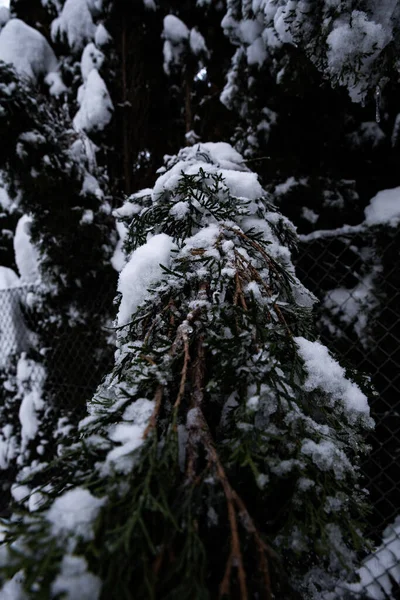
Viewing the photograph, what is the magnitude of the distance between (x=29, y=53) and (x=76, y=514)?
454 cm

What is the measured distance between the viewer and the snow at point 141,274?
2.89 ft

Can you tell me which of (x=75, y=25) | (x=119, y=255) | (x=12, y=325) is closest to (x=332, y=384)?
(x=119, y=255)

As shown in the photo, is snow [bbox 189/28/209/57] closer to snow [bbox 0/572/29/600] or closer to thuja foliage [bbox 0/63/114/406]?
thuja foliage [bbox 0/63/114/406]

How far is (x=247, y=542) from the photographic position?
454mm

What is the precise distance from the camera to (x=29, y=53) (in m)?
3.46

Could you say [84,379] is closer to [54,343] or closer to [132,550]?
[54,343]

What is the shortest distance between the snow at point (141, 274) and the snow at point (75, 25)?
12.7ft

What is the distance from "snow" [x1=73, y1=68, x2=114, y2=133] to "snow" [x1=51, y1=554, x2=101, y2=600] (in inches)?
137

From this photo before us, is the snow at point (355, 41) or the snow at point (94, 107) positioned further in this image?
the snow at point (94, 107)

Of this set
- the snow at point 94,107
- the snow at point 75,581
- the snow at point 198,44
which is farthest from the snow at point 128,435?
the snow at point 198,44

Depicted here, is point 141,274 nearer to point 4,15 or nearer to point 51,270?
point 51,270

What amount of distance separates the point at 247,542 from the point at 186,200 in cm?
88

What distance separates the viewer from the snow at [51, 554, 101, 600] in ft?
1.22

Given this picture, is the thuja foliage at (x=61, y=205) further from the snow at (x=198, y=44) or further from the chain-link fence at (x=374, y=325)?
the snow at (x=198, y=44)
